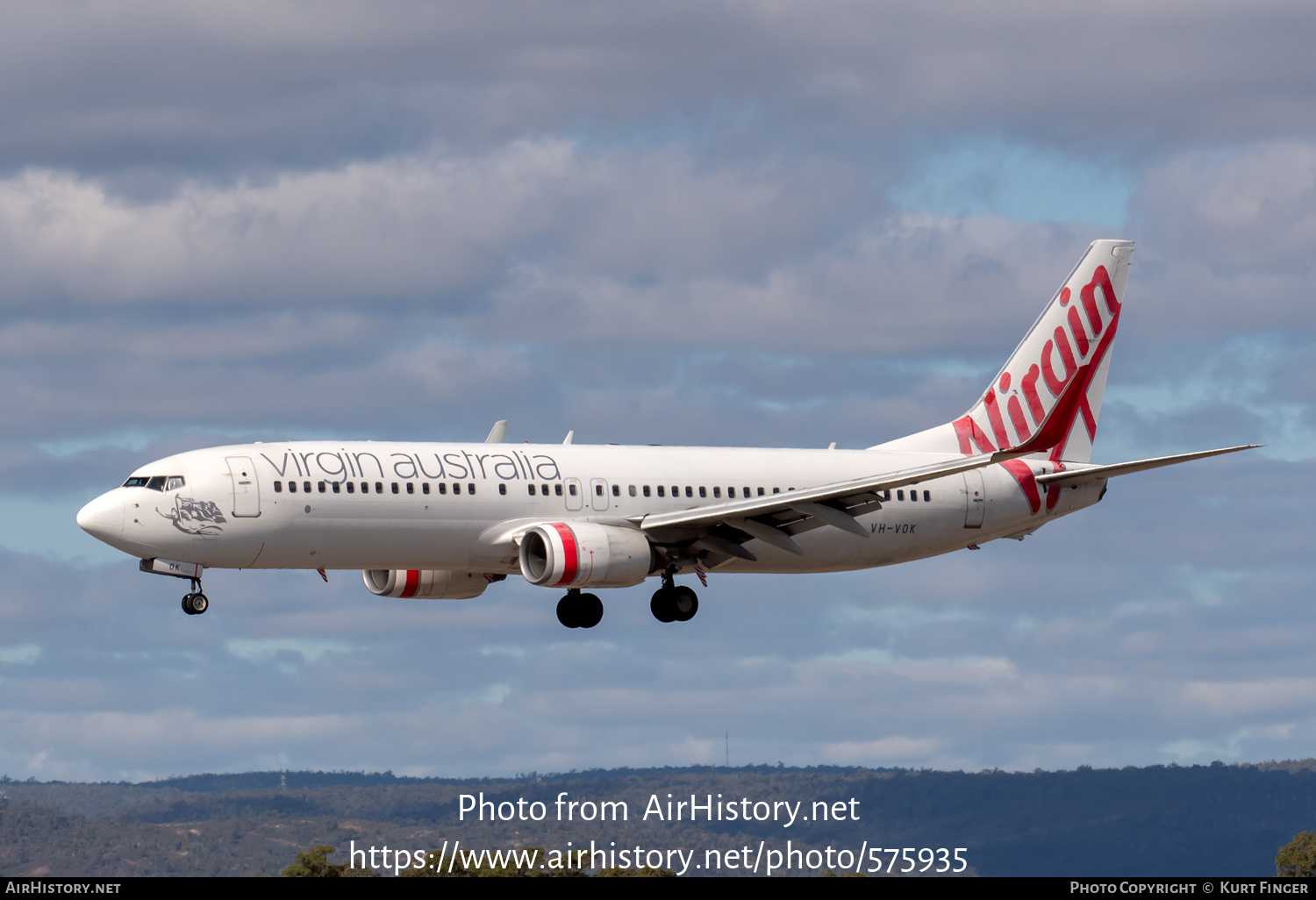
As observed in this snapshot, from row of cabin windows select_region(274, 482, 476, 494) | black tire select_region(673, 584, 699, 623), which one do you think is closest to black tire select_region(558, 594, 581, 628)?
black tire select_region(673, 584, 699, 623)

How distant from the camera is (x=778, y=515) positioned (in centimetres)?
7150

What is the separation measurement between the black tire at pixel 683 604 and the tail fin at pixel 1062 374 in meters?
13.0

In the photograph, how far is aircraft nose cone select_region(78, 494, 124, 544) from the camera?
64438 millimetres

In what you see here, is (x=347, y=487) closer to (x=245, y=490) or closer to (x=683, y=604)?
(x=245, y=490)

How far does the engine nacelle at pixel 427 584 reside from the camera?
75.4 m

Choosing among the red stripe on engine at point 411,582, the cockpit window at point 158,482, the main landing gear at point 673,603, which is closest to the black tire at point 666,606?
the main landing gear at point 673,603

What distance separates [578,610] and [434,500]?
893cm

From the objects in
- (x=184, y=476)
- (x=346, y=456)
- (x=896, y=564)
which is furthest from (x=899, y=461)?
(x=184, y=476)

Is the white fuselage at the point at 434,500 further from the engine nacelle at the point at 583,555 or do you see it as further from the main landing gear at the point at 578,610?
the main landing gear at the point at 578,610

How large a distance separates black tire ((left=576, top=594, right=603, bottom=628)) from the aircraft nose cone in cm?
1732

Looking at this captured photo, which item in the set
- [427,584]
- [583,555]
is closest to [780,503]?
[583,555]
